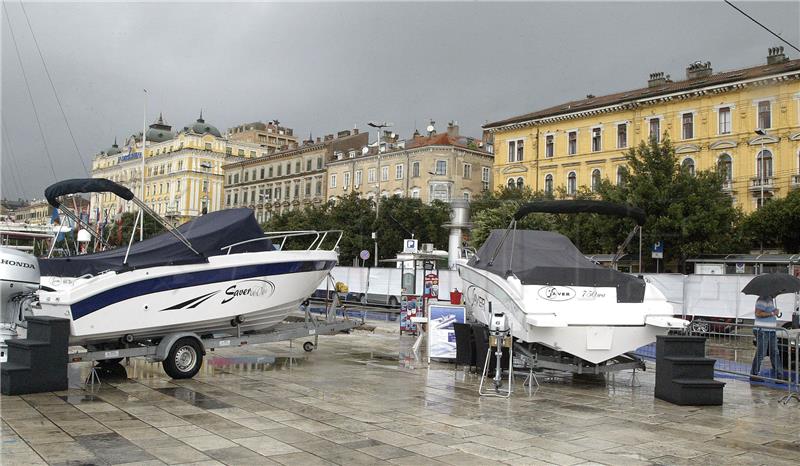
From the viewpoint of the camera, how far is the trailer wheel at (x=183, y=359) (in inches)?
439

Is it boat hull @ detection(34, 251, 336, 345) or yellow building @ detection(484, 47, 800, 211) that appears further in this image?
yellow building @ detection(484, 47, 800, 211)

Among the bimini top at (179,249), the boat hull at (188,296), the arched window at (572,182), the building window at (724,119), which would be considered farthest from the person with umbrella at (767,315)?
the arched window at (572,182)

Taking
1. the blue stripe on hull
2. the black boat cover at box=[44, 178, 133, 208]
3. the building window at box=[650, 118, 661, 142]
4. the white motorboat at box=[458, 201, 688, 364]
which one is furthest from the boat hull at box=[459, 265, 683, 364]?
the building window at box=[650, 118, 661, 142]

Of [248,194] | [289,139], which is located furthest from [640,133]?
[289,139]

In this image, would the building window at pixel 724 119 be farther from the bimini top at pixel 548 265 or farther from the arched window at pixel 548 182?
the bimini top at pixel 548 265

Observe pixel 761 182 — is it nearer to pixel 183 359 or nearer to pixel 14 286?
pixel 183 359

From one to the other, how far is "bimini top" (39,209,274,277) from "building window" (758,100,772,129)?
41.8 metres

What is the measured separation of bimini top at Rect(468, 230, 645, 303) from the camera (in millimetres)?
11211

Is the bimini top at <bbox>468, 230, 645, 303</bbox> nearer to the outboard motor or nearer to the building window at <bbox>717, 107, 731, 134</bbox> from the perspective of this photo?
the outboard motor

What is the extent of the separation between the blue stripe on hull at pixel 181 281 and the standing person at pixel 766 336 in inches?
329

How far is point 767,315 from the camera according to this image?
12742mm

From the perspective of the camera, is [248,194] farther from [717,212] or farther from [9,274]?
[9,274]

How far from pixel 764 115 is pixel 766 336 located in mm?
39154

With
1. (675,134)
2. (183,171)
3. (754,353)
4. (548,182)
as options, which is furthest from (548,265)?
(183,171)
